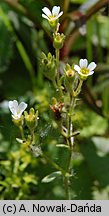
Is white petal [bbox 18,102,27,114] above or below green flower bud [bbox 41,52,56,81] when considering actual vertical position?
below

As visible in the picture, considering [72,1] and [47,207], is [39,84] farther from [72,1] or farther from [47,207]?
[47,207]

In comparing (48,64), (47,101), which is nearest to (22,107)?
(48,64)

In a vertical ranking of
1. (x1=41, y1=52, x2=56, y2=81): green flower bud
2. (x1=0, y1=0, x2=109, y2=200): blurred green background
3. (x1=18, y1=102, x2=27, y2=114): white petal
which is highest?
(x1=0, y1=0, x2=109, y2=200): blurred green background

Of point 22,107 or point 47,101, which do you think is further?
point 47,101

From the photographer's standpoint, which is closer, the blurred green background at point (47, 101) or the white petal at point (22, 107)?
the white petal at point (22, 107)

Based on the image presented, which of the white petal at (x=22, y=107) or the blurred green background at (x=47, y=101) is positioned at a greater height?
the blurred green background at (x=47, y=101)

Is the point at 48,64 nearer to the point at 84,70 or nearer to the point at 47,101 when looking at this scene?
the point at 84,70

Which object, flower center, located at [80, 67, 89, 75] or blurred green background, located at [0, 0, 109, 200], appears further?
blurred green background, located at [0, 0, 109, 200]

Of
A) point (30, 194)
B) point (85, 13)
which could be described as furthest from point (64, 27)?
point (30, 194)
